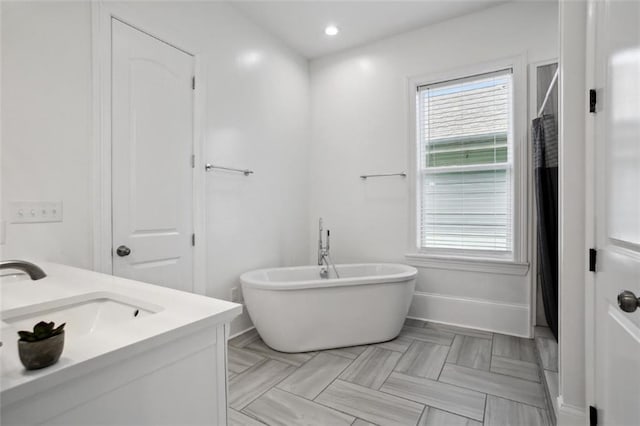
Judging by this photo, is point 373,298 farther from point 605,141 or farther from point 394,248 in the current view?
point 605,141

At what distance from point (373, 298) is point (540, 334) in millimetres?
1321

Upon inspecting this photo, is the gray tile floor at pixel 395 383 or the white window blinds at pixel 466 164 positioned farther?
the white window blinds at pixel 466 164

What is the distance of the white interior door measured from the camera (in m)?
0.91

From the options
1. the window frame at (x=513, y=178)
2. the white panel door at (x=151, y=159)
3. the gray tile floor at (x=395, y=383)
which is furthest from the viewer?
the window frame at (x=513, y=178)

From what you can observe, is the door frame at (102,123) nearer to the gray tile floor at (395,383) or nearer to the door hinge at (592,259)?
the gray tile floor at (395,383)

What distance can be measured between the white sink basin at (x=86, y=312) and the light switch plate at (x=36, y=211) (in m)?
0.80

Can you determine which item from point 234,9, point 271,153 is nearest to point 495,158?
point 271,153

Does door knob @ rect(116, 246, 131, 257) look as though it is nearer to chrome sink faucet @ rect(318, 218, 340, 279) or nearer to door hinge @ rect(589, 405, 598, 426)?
chrome sink faucet @ rect(318, 218, 340, 279)

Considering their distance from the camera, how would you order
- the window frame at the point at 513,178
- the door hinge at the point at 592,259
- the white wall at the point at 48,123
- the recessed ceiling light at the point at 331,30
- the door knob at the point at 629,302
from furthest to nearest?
the recessed ceiling light at the point at 331,30 < the window frame at the point at 513,178 < the white wall at the point at 48,123 < the door hinge at the point at 592,259 < the door knob at the point at 629,302

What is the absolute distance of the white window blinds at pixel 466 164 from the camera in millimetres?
2871

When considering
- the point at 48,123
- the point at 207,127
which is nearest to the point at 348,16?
the point at 207,127

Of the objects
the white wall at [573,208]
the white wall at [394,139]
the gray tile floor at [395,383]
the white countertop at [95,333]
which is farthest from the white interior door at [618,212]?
the white wall at [394,139]

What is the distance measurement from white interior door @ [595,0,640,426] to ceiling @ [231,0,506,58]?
1898 mm

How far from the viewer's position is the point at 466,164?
9.90 feet
